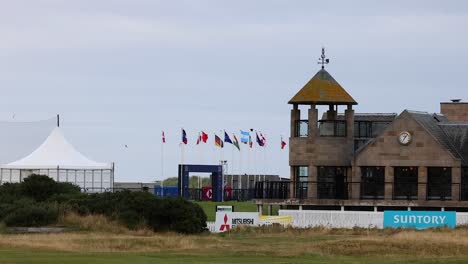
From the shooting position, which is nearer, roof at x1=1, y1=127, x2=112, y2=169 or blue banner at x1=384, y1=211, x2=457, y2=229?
blue banner at x1=384, y1=211, x2=457, y2=229

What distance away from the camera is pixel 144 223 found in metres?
60.2

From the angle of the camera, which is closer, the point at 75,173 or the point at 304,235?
the point at 304,235

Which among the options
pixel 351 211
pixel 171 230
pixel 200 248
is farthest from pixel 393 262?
pixel 351 211

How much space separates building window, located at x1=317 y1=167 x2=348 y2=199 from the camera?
7175 centimetres

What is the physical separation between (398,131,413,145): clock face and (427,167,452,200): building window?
80.3 inches

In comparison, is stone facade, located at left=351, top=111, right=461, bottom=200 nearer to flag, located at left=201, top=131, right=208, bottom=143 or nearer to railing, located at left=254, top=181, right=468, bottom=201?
railing, located at left=254, top=181, right=468, bottom=201

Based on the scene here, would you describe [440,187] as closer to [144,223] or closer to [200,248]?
[144,223]

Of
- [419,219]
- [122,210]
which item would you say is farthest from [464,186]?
[122,210]

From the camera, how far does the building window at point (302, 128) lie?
73062 millimetres

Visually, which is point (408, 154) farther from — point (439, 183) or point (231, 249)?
point (231, 249)

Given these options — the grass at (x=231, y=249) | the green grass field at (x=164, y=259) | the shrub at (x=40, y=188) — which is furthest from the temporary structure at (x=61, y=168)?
the green grass field at (x=164, y=259)

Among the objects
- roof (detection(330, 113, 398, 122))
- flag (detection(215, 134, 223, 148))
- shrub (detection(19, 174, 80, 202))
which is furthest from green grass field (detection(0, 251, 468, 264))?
flag (detection(215, 134, 223, 148))

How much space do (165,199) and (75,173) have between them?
30.8 m

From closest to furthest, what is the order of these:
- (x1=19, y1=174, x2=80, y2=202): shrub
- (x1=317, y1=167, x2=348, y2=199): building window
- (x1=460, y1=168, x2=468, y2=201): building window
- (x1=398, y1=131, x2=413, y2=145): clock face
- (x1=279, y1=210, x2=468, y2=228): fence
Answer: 1. (x1=279, y1=210, x2=468, y2=228): fence
2. (x1=19, y1=174, x2=80, y2=202): shrub
3. (x1=460, y1=168, x2=468, y2=201): building window
4. (x1=398, y1=131, x2=413, y2=145): clock face
5. (x1=317, y1=167, x2=348, y2=199): building window
